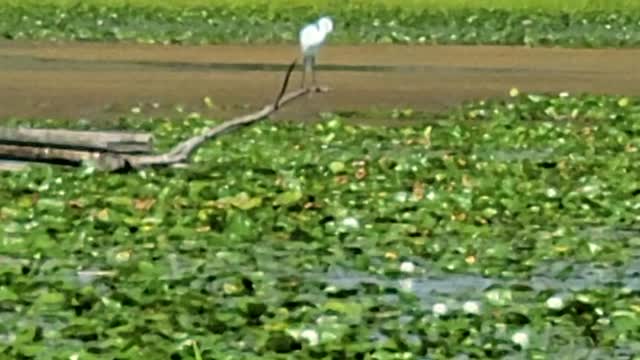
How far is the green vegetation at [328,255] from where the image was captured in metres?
9.04

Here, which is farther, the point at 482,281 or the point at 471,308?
the point at 482,281

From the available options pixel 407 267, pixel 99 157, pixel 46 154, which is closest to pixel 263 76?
pixel 46 154

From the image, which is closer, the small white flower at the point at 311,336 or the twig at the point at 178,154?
the small white flower at the point at 311,336

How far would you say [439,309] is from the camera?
31.9ft

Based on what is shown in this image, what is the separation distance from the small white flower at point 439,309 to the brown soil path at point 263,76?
43.3ft

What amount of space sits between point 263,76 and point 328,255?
55.4 ft

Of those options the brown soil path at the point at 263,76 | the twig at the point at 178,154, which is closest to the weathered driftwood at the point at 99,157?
the twig at the point at 178,154

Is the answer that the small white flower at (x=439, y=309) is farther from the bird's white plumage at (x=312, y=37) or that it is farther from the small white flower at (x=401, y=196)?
the bird's white plumage at (x=312, y=37)

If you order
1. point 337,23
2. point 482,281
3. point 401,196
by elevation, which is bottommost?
point 482,281

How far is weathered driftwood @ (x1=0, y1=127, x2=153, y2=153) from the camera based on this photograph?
15.7m

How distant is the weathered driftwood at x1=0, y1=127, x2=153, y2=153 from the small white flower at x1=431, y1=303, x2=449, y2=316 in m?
6.08

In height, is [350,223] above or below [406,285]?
above

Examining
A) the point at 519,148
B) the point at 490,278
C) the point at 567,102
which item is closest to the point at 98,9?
the point at 567,102

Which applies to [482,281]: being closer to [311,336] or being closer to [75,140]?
[311,336]
